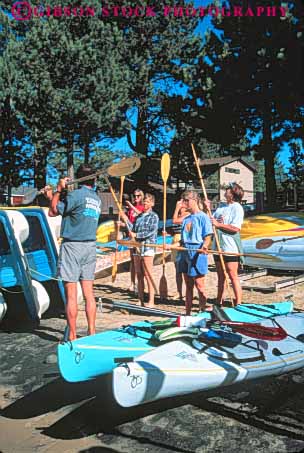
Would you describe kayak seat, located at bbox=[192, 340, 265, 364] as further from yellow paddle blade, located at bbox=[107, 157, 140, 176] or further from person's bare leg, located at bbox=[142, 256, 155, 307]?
yellow paddle blade, located at bbox=[107, 157, 140, 176]

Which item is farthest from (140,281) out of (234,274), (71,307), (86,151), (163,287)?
(86,151)

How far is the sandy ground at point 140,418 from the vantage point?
2877 millimetres

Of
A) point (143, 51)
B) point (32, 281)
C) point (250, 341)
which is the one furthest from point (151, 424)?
point (143, 51)

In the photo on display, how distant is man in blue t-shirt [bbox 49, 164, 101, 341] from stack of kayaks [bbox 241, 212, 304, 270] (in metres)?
4.22

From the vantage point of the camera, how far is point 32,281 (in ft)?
18.2

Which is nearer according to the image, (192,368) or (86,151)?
(192,368)

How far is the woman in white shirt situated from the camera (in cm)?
557

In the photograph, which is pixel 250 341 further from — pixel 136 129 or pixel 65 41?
pixel 136 129

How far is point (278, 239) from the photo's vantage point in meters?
8.53

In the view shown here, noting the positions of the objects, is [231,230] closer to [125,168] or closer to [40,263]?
[125,168]

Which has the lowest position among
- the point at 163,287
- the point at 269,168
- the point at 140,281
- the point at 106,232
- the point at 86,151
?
the point at 163,287

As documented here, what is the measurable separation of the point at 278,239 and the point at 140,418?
19.3 feet

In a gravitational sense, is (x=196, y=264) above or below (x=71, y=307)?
above

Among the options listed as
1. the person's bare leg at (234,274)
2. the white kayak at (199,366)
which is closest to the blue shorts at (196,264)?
the person's bare leg at (234,274)
